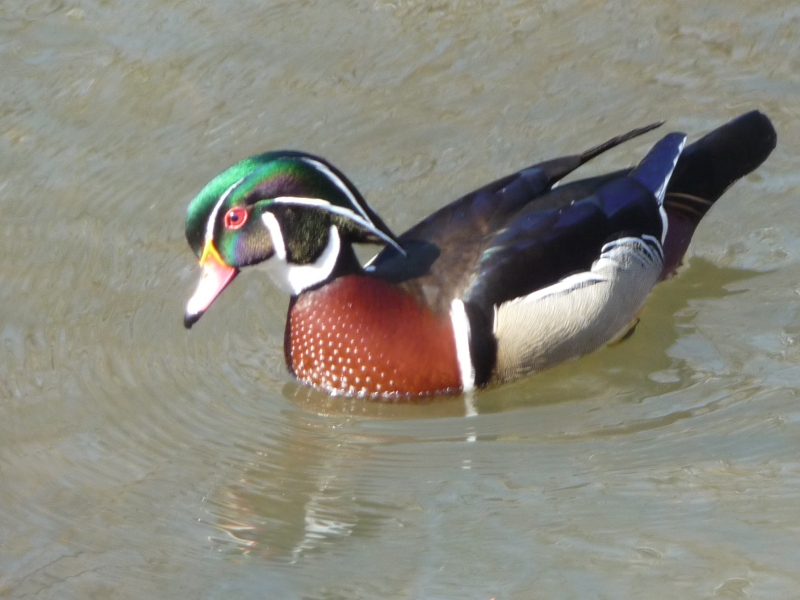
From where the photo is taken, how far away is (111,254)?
20.8 feet

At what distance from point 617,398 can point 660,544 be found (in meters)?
1.12

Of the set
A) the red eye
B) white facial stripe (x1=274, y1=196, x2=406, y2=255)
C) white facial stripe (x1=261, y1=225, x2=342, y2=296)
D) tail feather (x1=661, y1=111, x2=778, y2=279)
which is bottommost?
tail feather (x1=661, y1=111, x2=778, y2=279)

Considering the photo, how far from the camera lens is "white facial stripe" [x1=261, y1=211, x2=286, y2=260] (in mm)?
5156

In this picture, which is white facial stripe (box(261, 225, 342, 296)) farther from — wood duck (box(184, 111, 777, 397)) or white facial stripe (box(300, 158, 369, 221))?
white facial stripe (box(300, 158, 369, 221))

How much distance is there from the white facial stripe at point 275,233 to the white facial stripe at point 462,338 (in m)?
0.70

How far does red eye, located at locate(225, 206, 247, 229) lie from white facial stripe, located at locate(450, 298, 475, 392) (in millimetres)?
886

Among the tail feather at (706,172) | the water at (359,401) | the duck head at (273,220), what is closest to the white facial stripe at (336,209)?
the duck head at (273,220)

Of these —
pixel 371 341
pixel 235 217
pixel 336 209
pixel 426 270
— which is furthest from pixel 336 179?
pixel 371 341

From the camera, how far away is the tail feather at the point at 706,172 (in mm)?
6195

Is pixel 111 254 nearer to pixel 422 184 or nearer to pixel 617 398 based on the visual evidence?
pixel 422 184

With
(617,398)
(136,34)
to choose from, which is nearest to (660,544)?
(617,398)

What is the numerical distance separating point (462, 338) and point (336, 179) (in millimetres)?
794

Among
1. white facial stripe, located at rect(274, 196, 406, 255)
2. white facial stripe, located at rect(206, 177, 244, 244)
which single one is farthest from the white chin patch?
white facial stripe, located at rect(206, 177, 244, 244)

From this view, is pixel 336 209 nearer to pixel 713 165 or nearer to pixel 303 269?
pixel 303 269
